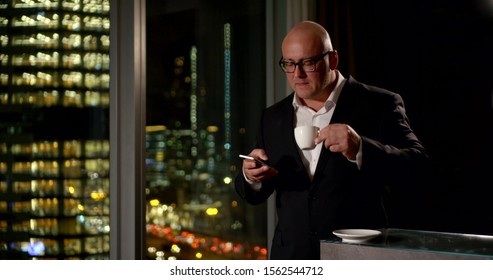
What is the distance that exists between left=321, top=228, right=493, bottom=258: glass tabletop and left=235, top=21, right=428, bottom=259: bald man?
0.32 m

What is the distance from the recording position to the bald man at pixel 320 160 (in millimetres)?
2131

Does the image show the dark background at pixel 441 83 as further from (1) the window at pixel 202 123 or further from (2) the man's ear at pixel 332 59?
(2) the man's ear at pixel 332 59

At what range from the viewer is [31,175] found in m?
2.85

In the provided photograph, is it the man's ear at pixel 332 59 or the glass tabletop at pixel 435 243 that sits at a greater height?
the man's ear at pixel 332 59

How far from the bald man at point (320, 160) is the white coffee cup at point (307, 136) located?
8 cm

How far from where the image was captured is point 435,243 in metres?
1.64

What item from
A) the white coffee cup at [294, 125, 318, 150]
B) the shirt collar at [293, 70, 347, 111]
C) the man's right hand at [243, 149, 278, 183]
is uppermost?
the shirt collar at [293, 70, 347, 111]

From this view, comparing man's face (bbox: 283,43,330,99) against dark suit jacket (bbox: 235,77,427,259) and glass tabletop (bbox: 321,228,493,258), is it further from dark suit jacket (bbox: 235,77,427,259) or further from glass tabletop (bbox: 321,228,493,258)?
glass tabletop (bbox: 321,228,493,258)

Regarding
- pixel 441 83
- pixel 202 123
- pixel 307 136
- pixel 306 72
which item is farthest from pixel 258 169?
pixel 441 83

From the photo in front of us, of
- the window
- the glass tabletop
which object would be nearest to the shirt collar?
the glass tabletop

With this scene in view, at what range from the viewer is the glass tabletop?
1.51 meters

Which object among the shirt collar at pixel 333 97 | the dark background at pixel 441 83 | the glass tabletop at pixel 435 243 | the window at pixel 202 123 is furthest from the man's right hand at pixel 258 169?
the dark background at pixel 441 83

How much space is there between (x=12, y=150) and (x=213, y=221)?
1.41 metres
